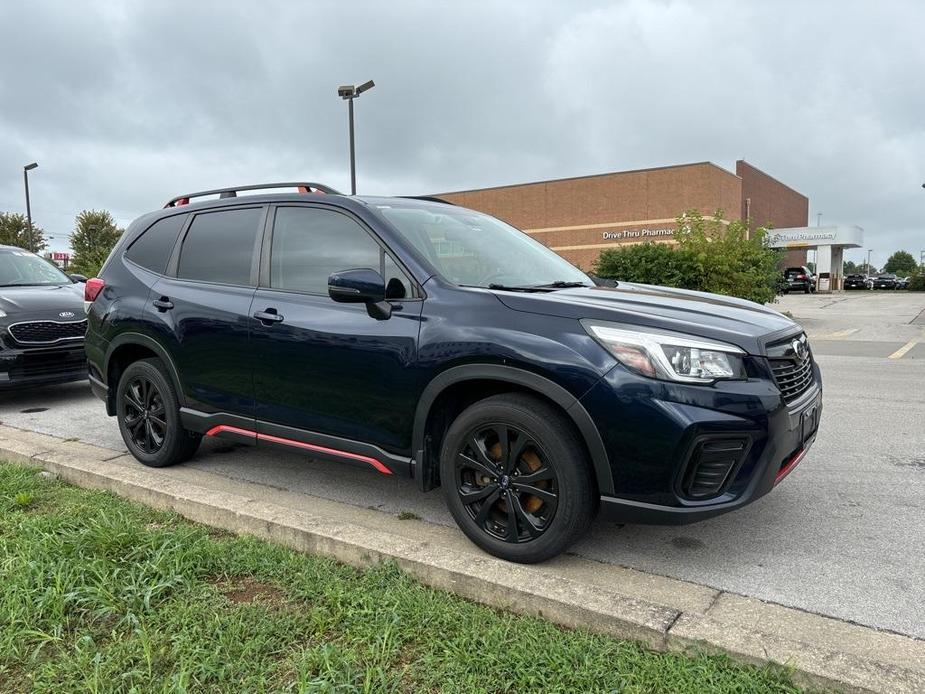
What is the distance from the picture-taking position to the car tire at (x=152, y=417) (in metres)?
4.35

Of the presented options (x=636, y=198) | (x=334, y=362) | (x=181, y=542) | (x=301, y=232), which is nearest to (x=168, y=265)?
(x=301, y=232)

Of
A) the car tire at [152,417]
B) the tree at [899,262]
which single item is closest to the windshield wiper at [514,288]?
the car tire at [152,417]

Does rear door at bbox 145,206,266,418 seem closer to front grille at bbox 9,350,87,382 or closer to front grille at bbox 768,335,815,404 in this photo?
front grille at bbox 768,335,815,404

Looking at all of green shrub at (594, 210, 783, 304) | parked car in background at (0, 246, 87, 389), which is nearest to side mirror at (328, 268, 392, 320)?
parked car in background at (0, 246, 87, 389)

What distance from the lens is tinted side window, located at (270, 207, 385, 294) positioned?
11.8 ft

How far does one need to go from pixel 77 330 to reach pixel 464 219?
4797mm

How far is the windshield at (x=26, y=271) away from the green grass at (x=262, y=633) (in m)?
5.27

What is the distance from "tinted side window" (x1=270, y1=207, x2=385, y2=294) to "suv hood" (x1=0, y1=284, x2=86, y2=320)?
13.3 feet

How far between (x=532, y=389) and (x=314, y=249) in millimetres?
1595

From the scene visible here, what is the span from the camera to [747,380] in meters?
2.76

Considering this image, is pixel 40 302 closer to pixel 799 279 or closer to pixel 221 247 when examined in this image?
pixel 221 247

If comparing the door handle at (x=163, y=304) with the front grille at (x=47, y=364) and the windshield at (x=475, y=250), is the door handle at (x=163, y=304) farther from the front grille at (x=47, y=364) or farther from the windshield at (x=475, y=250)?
the front grille at (x=47, y=364)

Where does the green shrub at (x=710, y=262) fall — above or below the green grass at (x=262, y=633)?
above

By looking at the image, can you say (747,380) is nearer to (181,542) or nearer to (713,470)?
(713,470)
